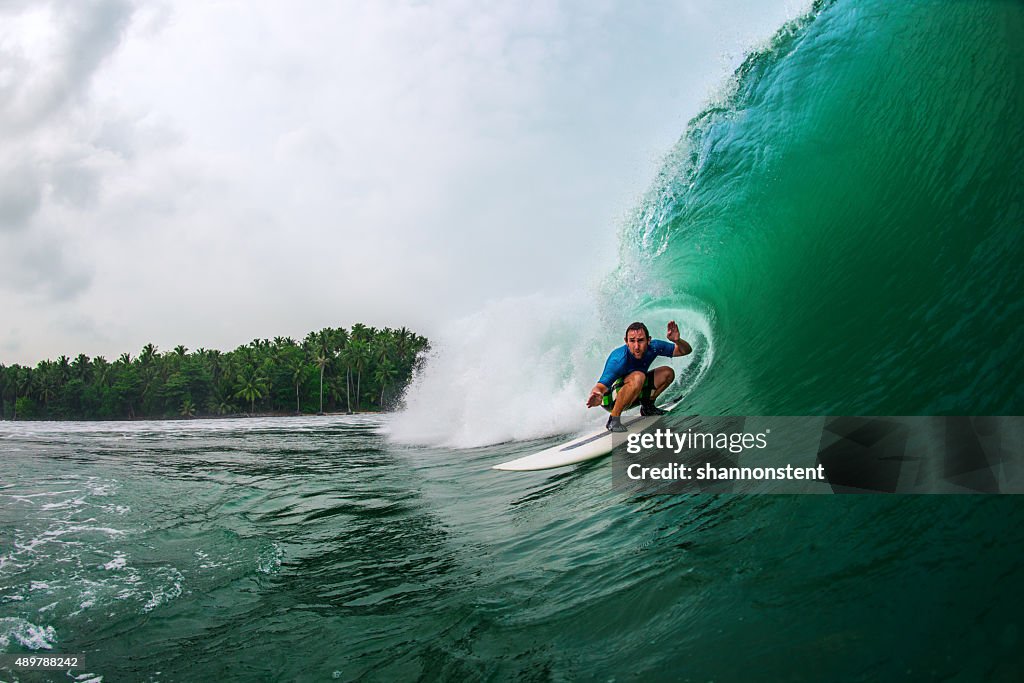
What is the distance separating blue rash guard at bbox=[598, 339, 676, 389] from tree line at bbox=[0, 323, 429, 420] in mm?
70049

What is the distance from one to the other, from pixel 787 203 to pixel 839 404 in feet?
16.7

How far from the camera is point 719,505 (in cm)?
390

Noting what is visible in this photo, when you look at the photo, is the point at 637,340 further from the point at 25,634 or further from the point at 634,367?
the point at 25,634

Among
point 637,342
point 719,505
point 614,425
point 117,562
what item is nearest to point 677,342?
point 637,342

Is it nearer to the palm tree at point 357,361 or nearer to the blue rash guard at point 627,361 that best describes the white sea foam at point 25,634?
the blue rash guard at point 627,361

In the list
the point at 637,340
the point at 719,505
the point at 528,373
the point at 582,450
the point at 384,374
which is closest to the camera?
the point at 719,505

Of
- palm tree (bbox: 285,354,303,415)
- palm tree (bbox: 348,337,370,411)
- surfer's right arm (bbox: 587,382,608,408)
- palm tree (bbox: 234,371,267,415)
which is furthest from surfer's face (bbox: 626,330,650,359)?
palm tree (bbox: 348,337,370,411)

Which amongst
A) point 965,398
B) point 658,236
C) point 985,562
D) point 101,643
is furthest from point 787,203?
point 101,643

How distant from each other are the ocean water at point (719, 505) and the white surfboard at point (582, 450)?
0.91 feet

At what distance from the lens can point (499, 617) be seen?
306cm

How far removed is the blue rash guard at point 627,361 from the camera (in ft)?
19.5

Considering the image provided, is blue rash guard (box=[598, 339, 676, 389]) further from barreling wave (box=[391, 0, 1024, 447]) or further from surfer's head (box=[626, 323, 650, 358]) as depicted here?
barreling wave (box=[391, 0, 1024, 447])

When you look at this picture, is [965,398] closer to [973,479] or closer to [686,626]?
[973,479]

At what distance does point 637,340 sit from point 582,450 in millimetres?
1670
